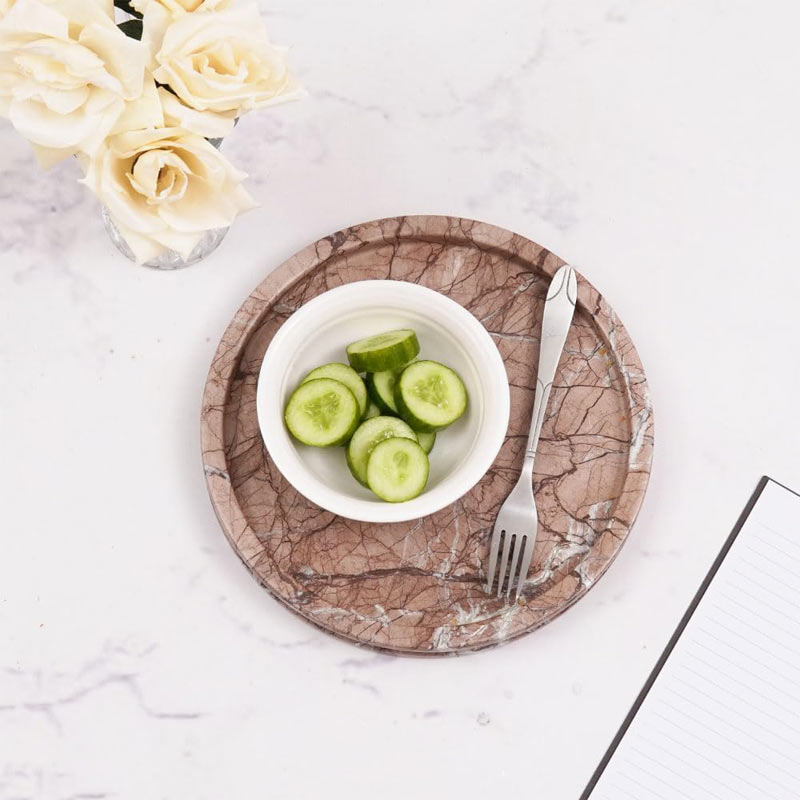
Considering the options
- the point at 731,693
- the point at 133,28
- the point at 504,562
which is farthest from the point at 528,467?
the point at 133,28

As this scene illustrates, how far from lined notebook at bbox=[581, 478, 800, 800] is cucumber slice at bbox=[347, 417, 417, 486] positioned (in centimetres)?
46

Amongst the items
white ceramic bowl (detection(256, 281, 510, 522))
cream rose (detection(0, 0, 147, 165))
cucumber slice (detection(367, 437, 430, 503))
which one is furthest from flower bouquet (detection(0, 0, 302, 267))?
cucumber slice (detection(367, 437, 430, 503))

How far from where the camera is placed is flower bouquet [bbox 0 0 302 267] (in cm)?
77

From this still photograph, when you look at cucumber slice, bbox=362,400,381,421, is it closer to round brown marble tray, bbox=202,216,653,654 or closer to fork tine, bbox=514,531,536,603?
round brown marble tray, bbox=202,216,653,654

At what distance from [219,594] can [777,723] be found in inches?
28.5

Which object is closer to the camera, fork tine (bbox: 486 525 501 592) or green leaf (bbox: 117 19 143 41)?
green leaf (bbox: 117 19 143 41)

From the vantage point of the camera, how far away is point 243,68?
83 centimetres

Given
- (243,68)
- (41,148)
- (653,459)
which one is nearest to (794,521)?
(653,459)

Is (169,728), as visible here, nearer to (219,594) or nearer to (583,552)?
(219,594)

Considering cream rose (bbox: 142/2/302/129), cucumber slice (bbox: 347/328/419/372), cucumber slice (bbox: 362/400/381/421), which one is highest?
cream rose (bbox: 142/2/302/129)

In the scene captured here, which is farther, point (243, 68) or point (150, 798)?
point (150, 798)

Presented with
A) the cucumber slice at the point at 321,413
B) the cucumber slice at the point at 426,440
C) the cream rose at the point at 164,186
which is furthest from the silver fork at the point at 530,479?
the cream rose at the point at 164,186

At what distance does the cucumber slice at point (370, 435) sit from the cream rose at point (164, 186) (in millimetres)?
282

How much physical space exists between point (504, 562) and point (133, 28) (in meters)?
0.71
